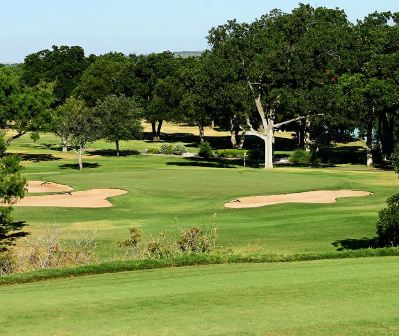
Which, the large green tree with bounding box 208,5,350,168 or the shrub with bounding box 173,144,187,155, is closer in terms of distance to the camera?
the large green tree with bounding box 208,5,350,168

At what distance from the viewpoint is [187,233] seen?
23.4 meters

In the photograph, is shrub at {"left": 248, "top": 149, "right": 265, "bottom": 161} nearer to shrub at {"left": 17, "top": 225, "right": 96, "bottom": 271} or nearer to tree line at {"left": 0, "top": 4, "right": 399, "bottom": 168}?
tree line at {"left": 0, "top": 4, "right": 399, "bottom": 168}

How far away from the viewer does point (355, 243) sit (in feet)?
90.5

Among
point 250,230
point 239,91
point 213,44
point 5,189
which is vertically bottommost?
point 250,230

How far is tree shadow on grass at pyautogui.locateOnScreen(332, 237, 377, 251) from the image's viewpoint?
26.5 metres

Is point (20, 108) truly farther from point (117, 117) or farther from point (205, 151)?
point (205, 151)

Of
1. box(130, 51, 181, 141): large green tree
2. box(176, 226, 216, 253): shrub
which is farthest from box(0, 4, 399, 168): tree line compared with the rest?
box(176, 226, 216, 253): shrub

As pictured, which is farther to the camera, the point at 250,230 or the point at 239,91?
the point at 239,91

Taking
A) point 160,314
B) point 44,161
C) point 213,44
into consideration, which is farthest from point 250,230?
point 44,161

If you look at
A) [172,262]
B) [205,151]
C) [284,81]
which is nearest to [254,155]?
[205,151]

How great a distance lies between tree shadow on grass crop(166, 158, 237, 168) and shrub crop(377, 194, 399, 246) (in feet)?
157

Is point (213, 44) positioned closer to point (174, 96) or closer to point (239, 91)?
point (239, 91)

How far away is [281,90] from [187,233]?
45.0m

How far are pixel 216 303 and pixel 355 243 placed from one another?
50.3 ft
